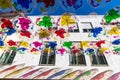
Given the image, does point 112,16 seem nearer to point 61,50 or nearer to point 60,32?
point 60,32

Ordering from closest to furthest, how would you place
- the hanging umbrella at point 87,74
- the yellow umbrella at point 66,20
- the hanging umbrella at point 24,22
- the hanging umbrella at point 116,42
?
1. the hanging umbrella at point 87,74
2. the hanging umbrella at point 116,42
3. the yellow umbrella at point 66,20
4. the hanging umbrella at point 24,22

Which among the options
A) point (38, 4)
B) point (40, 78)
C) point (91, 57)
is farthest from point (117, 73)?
point (38, 4)

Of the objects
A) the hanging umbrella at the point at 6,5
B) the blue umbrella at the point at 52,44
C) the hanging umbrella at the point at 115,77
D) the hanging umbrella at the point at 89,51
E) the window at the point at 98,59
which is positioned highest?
the hanging umbrella at the point at 6,5

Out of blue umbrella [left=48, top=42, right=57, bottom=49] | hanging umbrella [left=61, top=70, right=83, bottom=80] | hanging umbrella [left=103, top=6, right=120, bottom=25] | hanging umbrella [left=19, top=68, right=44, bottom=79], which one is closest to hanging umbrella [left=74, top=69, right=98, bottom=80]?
hanging umbrella [left=61, top=70, right=83, bottom=80]

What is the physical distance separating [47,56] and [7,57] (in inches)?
54.8

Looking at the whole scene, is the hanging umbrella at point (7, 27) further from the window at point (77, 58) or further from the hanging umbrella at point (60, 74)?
the hanging umbrella at point (60, 74)

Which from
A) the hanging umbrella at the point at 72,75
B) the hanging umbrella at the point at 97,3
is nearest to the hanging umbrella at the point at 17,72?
the hanging umbrella at the point at 72,75

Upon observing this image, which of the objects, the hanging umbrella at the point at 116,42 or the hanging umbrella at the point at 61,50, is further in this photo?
the hanging umbrella at the point at 116,42

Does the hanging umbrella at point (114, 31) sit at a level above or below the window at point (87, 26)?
below

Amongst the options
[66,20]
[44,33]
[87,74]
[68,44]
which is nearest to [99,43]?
[68,44]

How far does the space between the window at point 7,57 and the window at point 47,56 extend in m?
0.99

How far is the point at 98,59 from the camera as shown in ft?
31.9

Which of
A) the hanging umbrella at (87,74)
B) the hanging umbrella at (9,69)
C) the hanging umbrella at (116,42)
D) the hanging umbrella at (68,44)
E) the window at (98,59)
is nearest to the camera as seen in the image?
the hanging umbrella at (87,74)

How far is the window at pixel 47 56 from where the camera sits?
371 inches
